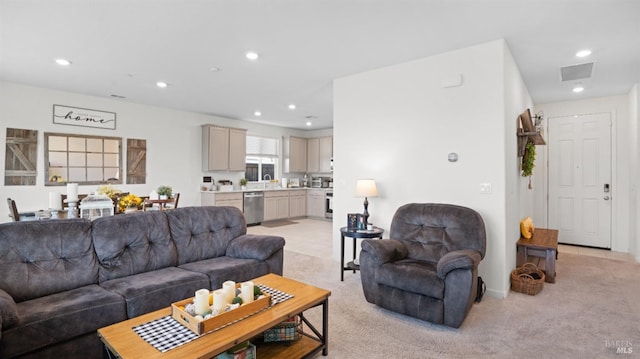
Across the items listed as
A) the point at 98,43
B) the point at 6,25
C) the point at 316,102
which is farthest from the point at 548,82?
the point at 6,25

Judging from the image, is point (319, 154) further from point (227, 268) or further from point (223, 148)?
point (227, 268)

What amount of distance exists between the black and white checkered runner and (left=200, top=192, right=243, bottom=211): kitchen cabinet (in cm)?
536

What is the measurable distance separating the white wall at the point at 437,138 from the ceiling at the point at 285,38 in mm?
234

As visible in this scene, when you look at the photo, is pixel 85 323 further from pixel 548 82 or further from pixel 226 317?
pixel 548 82

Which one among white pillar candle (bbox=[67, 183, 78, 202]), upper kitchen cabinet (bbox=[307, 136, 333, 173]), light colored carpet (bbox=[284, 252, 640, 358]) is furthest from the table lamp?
upper kitchen cabinet (bbox=[307, 136, 333, 173])

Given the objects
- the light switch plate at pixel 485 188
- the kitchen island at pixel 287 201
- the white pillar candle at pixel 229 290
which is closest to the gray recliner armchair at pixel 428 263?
the light switch plate at pixel 485 188

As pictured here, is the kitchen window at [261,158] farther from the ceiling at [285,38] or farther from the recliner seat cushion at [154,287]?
the recliner seat cushion at [154,287]

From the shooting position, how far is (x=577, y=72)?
4.22 meters

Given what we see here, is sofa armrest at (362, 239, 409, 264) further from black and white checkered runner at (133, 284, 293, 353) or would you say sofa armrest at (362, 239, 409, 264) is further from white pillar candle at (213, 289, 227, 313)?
black and white checkered runner at (133, 284, 293, 353)

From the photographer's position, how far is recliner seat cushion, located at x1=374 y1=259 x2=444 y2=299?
2.61 meters

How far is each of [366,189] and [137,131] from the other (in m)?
4.78

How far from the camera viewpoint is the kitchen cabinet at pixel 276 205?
8094 mm

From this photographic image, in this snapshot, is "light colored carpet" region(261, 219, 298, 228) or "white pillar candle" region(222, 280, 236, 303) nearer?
"white pillar candle" region(222, 280, 236, 303)

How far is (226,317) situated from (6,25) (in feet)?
11.4
